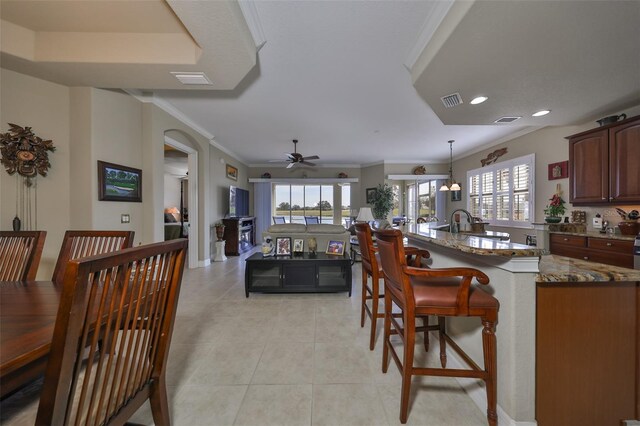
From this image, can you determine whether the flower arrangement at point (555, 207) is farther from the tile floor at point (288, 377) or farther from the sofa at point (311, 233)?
the tile floor at point (288, 377)

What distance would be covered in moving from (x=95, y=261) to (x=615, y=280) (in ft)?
6.82

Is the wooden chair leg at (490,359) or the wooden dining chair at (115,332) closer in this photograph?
the wooden dining chair at (115,332)

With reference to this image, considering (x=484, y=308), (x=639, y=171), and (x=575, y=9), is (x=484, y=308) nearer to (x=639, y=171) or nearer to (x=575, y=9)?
(x=575, y=9)

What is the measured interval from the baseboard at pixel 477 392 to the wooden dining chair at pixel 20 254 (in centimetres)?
290

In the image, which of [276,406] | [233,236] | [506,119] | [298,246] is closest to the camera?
[276,406]

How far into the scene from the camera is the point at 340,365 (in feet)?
5.98

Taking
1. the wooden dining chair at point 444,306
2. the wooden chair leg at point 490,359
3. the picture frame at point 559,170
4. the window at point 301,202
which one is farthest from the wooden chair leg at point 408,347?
the window at point 301,202

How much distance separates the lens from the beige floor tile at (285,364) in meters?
1.68

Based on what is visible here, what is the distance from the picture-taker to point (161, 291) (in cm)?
103

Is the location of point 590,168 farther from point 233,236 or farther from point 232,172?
point 232,172

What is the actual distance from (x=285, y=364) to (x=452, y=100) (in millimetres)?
3065

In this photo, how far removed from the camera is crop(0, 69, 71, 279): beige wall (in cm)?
235

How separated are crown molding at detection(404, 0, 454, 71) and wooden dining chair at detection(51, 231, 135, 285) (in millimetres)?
2674

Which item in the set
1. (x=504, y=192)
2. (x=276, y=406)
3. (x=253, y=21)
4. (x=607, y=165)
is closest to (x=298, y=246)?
(x=276, y=406)
